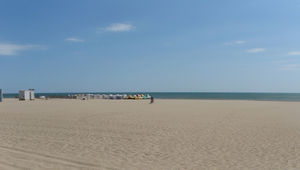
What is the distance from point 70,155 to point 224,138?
5.07 meters

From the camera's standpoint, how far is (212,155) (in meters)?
6.50

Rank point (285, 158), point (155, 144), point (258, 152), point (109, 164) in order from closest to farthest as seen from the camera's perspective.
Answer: point (109, 164) < point (285, 158) < point (258, 152) < point (155, 144)

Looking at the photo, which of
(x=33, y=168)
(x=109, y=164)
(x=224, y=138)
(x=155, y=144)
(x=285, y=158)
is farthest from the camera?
(x=224, y=138)

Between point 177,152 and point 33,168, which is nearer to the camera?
point 33,168

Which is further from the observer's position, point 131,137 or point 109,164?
point 131,137

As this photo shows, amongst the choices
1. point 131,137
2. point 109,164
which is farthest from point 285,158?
point 131,137

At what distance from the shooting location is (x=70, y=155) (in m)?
6.46

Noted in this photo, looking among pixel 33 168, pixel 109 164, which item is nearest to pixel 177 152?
pixel 109 164

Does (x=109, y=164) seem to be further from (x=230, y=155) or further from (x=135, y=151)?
(x=230, y=155)

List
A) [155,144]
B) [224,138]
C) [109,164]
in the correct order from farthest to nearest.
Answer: [224,138]
[155,144]
[109,164]

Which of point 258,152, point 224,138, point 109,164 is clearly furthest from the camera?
point 224,138

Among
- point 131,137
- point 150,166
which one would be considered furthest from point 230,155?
point 131,137

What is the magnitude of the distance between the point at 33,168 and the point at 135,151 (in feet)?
8.52

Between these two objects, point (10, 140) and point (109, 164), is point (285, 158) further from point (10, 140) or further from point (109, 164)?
point (10, 140)
